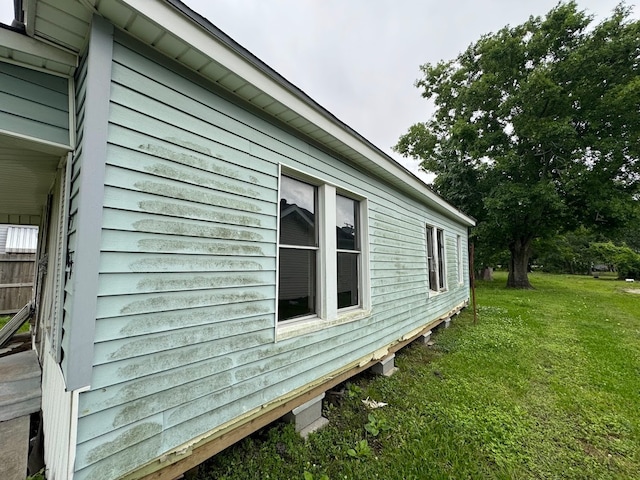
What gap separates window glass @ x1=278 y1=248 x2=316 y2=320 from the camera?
2.65 metres

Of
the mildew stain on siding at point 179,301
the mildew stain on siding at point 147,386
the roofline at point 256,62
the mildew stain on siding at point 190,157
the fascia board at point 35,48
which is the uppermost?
the roofline at point 256,62

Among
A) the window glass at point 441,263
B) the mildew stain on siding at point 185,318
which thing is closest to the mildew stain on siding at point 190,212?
the mildew stain on siding at point 185,318

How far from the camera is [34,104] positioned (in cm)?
160

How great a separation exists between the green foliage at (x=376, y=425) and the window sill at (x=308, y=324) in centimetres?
100

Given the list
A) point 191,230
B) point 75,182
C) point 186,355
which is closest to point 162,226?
point 191,230

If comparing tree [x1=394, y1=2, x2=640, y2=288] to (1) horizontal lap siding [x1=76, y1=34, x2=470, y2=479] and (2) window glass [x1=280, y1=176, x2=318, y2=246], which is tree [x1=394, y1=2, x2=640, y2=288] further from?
(1) horizontal lap siding [x1=76, y1=34, x2=470, y2=479]

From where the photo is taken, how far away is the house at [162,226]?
146 centimetres

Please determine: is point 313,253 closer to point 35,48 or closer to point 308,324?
point 308,324

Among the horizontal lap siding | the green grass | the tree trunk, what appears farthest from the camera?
the tree trunk

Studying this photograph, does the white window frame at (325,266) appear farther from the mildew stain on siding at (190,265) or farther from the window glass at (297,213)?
the mildew stain on siding at (190,265)

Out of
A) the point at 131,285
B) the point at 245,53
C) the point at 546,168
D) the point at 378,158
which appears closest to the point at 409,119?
the point at 546,168

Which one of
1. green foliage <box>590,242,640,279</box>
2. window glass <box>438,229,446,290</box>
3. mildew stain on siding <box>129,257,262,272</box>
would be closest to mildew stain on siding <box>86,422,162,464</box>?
mildew stain on siding <box>129,257,262,272</box>

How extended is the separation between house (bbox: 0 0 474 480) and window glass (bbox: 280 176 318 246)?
0.02 m

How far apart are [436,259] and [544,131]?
10944mm
